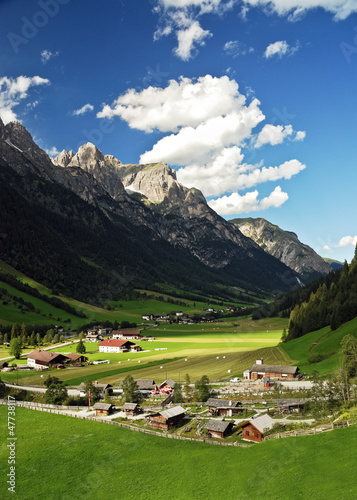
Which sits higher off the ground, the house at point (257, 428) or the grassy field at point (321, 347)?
the grassy field at point (321, 347)

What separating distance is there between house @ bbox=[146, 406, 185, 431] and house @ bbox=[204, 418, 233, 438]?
716 cm

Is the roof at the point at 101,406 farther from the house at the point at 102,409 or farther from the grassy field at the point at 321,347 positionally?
the grassy field at the point at 321,347

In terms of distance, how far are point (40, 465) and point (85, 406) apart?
31.7 meters

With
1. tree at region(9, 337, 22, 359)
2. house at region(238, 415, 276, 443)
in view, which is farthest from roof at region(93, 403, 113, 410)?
tree at region(9, 337, 22, 359)

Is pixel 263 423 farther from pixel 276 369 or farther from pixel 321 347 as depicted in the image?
pixel 321 347

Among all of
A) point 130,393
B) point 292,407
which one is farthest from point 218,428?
point 130,393

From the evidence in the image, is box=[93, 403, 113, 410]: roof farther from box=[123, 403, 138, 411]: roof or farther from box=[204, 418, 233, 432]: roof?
box=[204, 418, 233, 432]: roof

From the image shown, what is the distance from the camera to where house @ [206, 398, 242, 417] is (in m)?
64.5

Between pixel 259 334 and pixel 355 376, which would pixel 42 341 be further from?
pixel 355 376

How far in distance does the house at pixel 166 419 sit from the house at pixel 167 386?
1981 cm

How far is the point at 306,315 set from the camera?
129m

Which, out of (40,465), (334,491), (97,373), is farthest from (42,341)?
(334,491)

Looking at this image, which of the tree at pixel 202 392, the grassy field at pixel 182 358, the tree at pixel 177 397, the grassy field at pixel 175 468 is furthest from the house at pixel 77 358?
the grassy field at pixel 175 468

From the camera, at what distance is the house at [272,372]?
84750 millimetres
